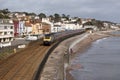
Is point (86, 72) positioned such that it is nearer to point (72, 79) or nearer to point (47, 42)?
point (72, 79)

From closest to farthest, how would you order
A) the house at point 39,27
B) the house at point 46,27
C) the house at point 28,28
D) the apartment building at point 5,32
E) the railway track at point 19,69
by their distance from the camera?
1. the railway track at point 19,69
2. the apartment building at point 5,32
3. the house at point 28,28
4. the house at point 39,27
5. the house at point 46,27

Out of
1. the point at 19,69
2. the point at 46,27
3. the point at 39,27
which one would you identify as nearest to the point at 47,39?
the point at 19,69

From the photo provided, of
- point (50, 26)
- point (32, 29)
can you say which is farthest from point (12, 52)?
point (50, 26)

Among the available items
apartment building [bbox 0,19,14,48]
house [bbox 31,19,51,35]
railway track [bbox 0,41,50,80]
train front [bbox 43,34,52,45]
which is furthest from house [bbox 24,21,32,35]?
railway track [bbox 0,41,50,80]

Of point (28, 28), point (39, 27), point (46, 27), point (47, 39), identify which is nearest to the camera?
point (47, 39)

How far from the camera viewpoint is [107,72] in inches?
2119

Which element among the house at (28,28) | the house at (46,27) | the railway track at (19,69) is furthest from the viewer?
the house at (46,27)

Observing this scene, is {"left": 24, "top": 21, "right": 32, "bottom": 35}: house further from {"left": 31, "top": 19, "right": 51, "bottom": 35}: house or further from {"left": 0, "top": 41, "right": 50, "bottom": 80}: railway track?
{"left": 0, "top": 41, "right": 50, "bottom": 80}: railway track

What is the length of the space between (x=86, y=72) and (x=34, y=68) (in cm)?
1193

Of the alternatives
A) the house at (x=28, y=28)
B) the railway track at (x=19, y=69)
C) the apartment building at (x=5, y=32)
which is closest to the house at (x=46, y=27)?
the house at (x=28, y=28)

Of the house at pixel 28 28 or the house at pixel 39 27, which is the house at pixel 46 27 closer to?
the house at pixel 39 27

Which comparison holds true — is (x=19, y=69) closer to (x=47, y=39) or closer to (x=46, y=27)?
(x=47, y=39)

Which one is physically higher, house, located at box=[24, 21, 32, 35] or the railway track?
house, located at box=[24, 21, 32, 35]

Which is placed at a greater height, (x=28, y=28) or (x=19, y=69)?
(x=28, y=28)
